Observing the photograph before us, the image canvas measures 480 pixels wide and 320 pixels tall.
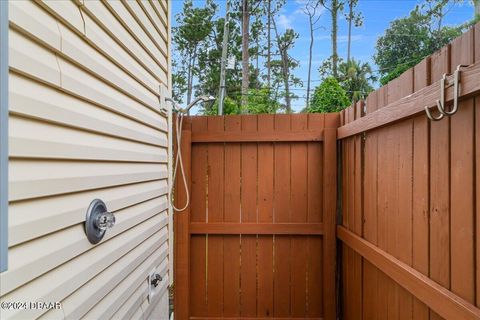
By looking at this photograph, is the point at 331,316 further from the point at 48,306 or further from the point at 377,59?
the point at 377,59

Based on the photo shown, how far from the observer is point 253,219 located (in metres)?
2.33

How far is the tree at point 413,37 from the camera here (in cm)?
1188

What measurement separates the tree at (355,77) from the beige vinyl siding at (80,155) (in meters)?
9.65

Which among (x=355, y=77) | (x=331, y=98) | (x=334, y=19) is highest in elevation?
(x=334, y=19)

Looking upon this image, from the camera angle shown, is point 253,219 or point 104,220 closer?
point 104,220

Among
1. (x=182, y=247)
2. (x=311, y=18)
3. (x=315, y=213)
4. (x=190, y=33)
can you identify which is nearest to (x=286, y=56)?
(x=311, y=18)

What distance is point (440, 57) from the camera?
109cm

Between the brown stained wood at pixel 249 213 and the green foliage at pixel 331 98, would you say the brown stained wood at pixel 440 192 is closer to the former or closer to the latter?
the brown stained wood at pixel 249 213

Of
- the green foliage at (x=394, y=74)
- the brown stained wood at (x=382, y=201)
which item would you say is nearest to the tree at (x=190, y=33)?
the green foliage at (x=394, y=74)

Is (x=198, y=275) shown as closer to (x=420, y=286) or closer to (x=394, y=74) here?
(x=420, y=286)

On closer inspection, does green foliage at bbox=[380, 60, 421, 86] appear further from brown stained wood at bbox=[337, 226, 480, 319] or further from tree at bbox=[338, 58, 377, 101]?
brown stained wood at bbox=[337, 226, 480, 319]

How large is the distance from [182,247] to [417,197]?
1659mm

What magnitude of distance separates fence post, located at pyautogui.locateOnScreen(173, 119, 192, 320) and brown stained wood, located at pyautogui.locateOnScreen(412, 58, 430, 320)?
60.8 inches

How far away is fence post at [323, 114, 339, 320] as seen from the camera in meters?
2.23
